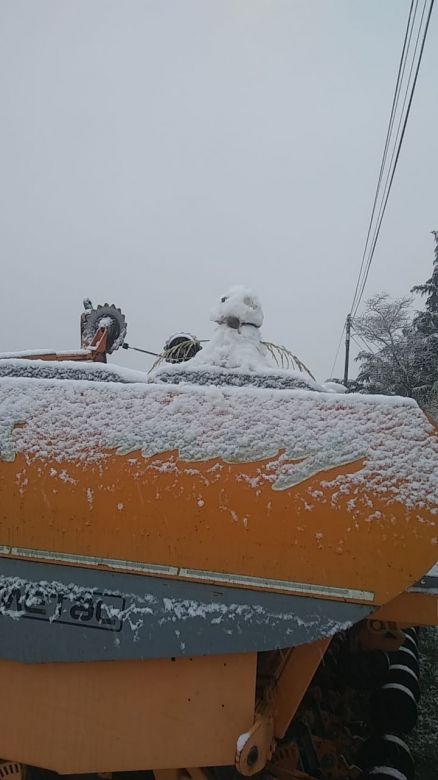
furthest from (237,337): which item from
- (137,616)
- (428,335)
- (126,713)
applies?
(428,335)

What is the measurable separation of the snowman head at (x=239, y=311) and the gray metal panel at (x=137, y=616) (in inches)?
54.6

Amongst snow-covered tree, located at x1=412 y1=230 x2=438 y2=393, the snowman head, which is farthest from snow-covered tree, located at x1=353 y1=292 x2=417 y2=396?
the snowman head

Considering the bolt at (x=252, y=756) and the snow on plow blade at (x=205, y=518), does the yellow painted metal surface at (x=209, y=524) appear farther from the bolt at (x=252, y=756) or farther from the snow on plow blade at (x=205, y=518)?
the bolt at (x=252, y=756)

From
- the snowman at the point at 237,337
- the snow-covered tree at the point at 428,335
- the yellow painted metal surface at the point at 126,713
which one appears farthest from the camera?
the snow-covered tree at the point at 428,335

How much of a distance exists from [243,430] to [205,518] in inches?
13.3

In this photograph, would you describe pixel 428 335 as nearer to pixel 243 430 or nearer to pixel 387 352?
pixel 387 352

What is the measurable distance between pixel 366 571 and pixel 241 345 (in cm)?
121

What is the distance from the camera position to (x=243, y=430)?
73.1 inches

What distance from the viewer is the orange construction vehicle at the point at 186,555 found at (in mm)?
1727

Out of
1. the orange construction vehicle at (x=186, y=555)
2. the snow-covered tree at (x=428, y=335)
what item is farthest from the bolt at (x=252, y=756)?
the snow-covered tree at (x=428, y=335)

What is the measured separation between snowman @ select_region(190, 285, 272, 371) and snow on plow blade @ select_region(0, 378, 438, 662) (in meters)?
0.39

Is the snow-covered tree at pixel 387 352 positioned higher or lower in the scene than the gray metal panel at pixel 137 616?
higher

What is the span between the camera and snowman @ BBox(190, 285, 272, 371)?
237cm

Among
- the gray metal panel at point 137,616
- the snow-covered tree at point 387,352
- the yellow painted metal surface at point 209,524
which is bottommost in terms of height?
the gray metal panel at point 137,616
